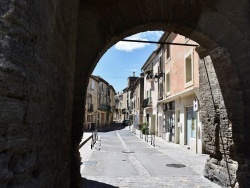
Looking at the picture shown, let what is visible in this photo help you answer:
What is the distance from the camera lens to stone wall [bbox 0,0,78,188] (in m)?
1.82

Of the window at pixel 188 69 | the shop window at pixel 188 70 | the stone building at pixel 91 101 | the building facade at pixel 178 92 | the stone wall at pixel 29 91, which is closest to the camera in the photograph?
the stone wall at pixel 29 91

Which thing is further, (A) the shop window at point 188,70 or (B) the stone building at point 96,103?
(B) the stone building at point 96,103

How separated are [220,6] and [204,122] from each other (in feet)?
11.1

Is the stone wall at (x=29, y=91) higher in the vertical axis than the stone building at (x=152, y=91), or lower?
lower

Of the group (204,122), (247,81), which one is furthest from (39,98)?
(204,122)

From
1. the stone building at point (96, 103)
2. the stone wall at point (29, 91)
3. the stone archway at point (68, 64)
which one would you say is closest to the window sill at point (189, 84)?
the stone archway at point (68, 64)

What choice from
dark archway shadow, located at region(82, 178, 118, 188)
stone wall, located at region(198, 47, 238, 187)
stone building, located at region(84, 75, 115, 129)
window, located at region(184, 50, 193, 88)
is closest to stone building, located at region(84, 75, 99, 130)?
stone building, located at region(84, 75, 115, 129)

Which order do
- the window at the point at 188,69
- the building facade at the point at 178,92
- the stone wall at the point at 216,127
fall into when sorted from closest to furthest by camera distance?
the stone wall at the point at 216,127 < the building facade at the point at 178,92 < the window at the point at 188,69

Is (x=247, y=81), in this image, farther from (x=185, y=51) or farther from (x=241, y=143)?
(x=185, y=51)

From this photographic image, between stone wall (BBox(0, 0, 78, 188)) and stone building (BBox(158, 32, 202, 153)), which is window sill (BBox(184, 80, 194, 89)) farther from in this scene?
stone wall (BBox(0, 0, 78, 188))

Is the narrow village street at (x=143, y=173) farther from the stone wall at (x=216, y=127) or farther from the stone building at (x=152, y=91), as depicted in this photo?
the stone building at (x=152, y=91)

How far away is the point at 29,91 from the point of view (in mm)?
2143

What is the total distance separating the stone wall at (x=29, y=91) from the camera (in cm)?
182

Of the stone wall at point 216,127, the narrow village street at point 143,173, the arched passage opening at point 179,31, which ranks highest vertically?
the arched passage opening at point 179,31
